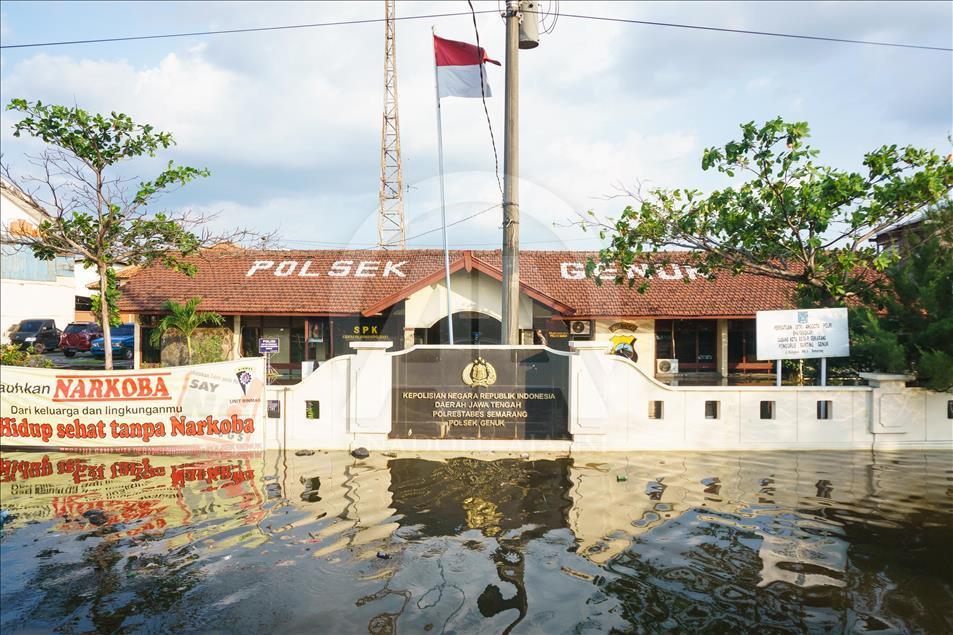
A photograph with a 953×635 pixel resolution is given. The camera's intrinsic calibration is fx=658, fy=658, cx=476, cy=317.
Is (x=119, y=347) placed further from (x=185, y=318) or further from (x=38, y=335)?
(x=185, y=318)

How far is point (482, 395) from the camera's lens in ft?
39.6

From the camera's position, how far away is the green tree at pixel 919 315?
12008 mm

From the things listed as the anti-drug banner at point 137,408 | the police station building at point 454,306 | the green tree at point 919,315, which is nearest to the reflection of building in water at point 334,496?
the anti-drug banner at point 137,408

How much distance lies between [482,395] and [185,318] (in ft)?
42.0

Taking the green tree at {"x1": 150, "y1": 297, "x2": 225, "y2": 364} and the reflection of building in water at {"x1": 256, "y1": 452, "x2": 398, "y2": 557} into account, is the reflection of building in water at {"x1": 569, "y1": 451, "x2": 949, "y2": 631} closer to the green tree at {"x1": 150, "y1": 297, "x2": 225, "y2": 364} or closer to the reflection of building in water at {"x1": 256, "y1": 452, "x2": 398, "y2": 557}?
the reflection of building in water at {"x1": 256, "y1": 452, "x2": 398, "y2": 557}

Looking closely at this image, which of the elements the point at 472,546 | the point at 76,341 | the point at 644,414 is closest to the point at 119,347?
the point at 76,341

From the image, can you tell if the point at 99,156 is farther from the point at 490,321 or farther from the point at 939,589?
the point at 939,589

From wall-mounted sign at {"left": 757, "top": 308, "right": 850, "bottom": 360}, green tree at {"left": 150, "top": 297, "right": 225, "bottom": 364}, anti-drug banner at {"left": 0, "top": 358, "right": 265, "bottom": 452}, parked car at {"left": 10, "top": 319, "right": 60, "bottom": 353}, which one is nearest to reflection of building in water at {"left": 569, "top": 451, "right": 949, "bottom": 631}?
wall-mounted sign at {"left": 757, "top": 308, "right": 850, "bottom": 360}

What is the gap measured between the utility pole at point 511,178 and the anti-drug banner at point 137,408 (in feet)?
15.7

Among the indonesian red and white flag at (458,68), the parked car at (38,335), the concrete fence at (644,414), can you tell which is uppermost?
the indonesian red and white flag at (458,68)

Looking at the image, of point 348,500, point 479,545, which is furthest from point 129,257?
point 479,545

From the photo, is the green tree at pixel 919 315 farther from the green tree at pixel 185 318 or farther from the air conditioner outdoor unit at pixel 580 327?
the green tree at pixel 185 318

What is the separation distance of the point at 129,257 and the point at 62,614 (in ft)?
35.7

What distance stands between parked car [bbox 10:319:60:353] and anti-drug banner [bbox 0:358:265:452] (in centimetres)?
2258
